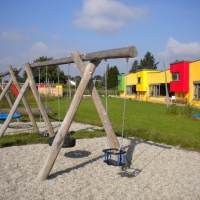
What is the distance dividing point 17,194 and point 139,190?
1.76 metres

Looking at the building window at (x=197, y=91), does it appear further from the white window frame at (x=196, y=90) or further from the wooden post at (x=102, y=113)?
the wooden post at (x=102, y=113)

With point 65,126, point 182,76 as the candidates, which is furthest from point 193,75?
point 65,126

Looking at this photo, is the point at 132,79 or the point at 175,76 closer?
the point at 175,76

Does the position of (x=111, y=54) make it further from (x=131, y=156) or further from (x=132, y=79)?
(x=132, y=79)

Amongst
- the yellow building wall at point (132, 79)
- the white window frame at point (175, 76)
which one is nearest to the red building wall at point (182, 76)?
the white window frame at point (175, 76)

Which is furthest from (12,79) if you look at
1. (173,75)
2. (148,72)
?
(148,72)

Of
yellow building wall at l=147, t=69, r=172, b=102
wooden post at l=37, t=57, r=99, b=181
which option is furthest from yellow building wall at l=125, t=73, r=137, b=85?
wooden post at l=37, t=57, r=99, b=181

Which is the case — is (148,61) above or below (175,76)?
above

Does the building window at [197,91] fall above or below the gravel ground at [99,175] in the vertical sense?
above

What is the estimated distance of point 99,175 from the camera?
4695 millimetres

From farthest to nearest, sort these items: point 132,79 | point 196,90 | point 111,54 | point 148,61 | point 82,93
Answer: point 148,61 < point 132,79 < point 196,90 < point 82,93 < point 111,54

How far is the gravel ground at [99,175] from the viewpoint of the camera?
12.8ft

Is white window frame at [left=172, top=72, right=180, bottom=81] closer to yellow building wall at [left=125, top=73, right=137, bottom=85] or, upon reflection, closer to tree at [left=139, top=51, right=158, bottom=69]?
yellow building wall at [left=125, top=73, right=137, bottom=85]

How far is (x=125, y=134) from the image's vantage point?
8.60 m
